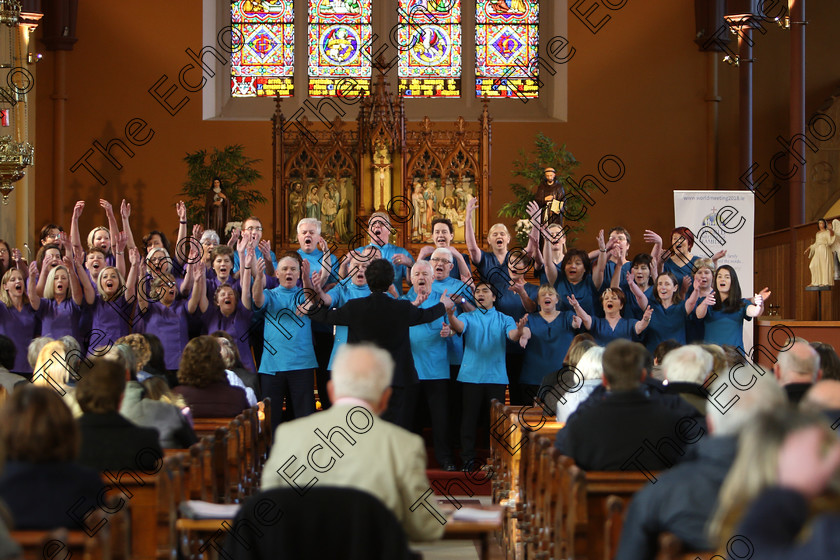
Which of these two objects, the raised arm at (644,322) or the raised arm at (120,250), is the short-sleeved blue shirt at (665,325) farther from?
the raised arm at (120,250)

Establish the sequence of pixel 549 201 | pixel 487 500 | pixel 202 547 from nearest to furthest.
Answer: pixel 202 547 < pixel 487 500 < pixel 549 201

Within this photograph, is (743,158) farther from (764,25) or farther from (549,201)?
(549,201)

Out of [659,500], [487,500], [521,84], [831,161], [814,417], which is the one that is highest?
[521,84]

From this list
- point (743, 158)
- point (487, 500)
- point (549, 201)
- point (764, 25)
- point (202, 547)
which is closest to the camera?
point (202, 547)

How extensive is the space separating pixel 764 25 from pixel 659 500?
13.2m

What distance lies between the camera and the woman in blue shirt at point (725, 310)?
25.2ft

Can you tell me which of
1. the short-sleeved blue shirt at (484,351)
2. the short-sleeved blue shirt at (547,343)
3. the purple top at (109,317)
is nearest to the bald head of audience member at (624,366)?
the short-sleeved blue shirt at (484,351)

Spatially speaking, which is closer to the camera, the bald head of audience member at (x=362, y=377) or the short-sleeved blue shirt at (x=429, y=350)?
the bald head of audience member at (x=362, y=377)

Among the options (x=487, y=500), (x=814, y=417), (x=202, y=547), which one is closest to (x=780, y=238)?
(x=487, y=500)

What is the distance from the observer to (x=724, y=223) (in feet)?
36.3

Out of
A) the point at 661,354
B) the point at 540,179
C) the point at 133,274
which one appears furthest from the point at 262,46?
the point at 661,354

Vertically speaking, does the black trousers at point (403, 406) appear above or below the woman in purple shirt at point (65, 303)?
below

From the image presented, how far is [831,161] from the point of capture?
46.2 feet

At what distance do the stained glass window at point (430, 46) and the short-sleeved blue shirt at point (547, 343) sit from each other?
7.82 metres
